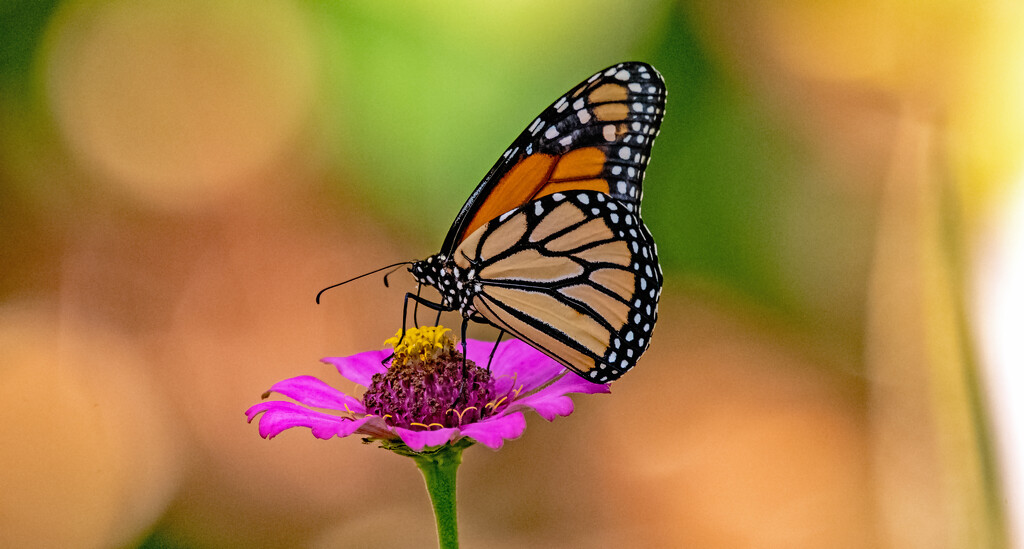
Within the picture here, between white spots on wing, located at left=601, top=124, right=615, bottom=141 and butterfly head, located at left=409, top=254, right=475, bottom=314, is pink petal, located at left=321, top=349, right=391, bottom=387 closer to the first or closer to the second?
butterfly head, located at left=409, top=254, right=475, bottom=314

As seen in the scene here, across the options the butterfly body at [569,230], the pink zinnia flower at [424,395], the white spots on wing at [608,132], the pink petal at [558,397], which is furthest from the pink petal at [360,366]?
the white spots on wing at [608,132]

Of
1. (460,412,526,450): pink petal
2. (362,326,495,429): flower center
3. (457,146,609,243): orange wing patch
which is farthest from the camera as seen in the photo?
(457,146,609,243): orange wing patch

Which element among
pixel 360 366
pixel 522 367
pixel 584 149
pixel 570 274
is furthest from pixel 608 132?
pixel 360 366

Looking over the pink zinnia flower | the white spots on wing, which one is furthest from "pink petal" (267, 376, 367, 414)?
the white spots on wing

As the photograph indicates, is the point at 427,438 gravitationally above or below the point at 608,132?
below

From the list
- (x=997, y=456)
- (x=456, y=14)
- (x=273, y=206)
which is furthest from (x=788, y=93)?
(x=273, y=206)

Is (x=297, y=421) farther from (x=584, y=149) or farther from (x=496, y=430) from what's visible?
(x=584, y=149)
